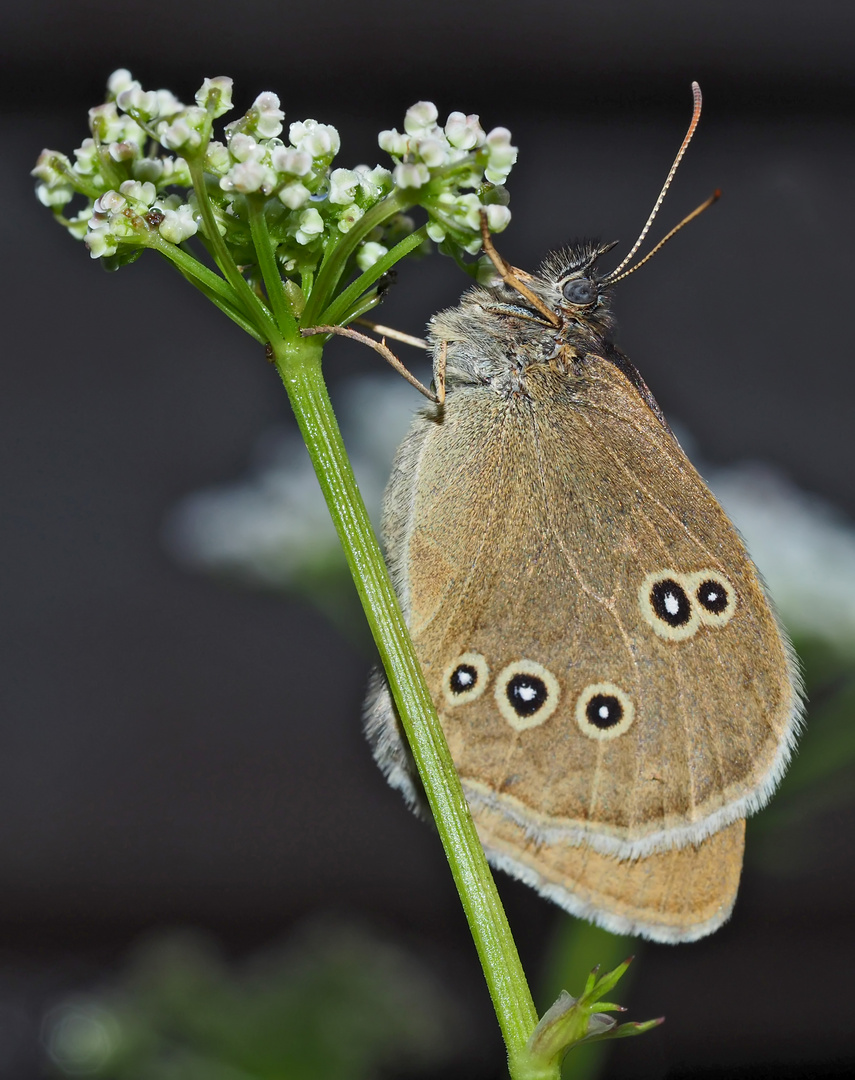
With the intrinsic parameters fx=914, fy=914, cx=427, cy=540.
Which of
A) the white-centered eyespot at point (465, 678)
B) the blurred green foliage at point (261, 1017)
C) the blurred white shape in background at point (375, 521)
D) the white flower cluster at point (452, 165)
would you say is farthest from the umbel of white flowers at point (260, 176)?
the blurred green foliage at point (261, 1017)

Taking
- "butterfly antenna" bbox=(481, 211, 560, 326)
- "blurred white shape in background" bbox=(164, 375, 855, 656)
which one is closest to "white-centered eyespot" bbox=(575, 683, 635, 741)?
"butterfly antenna" bbox=(481, 211, 560, 326)

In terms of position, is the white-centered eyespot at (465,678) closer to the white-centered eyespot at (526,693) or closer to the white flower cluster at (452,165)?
the white-centered eyespot at (526,693)

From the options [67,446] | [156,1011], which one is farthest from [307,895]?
[67,446]

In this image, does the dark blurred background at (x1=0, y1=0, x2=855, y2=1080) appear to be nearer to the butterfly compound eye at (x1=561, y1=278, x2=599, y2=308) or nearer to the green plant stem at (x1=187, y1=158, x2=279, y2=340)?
the butterfly compound eye at (x1=561, y1=278, x2=599, y2=308)

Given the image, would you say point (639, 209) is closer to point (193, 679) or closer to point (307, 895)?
point (193, 679)

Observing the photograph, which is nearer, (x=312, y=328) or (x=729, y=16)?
(x=312, y=328)

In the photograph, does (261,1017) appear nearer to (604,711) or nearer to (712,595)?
(604,711)
